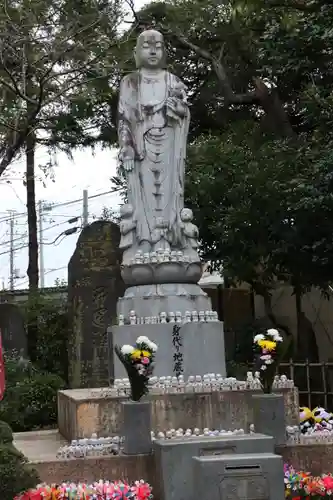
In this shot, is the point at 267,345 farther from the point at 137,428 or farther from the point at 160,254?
the point at 160,254

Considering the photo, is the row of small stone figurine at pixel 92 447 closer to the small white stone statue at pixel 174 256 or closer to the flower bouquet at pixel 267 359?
the flower bouquet at pixel 267 359

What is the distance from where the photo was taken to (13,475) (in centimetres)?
478

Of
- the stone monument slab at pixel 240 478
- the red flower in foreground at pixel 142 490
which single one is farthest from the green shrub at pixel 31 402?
the stone monument slab at pixel 240 478

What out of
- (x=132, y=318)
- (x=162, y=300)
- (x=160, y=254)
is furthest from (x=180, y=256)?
(x=132, y=318)

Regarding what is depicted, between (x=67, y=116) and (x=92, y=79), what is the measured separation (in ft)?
7.63

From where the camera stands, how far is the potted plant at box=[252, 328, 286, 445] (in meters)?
6.17

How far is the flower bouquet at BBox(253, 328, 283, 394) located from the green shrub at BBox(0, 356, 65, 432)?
4.26m

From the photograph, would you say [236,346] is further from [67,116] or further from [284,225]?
[67,116]

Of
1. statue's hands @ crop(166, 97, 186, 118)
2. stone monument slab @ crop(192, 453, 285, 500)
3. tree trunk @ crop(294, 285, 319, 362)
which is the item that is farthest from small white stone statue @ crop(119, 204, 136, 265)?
tree trunk @ crop(294, 285, 319, 362)

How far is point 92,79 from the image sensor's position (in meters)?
12.7

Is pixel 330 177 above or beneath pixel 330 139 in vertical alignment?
beneath

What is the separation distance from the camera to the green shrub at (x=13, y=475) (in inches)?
187

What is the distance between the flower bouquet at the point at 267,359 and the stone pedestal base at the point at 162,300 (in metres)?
1.26

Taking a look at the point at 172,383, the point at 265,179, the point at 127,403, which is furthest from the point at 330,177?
the point at 127,403
